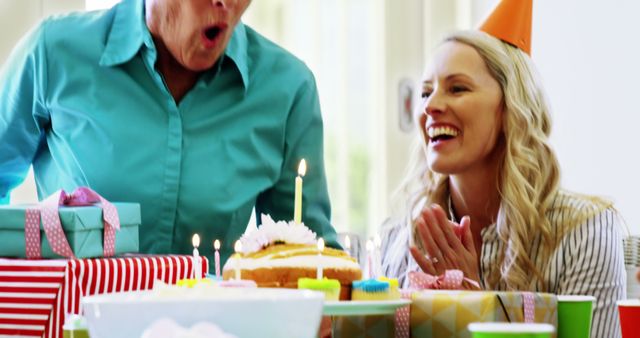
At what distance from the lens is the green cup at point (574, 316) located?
109 centimetres

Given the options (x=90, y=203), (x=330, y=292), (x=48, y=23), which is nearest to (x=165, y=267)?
(x=90, y=203)

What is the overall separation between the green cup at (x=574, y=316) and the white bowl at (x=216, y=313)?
1.37 ft

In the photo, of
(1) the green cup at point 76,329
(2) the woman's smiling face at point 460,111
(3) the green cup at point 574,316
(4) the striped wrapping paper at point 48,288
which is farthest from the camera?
(2) the woman's smiling face at point 460,111

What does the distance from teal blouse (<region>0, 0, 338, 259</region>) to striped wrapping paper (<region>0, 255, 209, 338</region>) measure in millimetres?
420

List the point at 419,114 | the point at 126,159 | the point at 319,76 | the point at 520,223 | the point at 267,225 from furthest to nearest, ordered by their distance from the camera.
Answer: the point at 319,76 < the point at 419,114 < the point at 520,223 < the point at 126,159 < the point at 267,225

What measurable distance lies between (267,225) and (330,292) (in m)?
0.23

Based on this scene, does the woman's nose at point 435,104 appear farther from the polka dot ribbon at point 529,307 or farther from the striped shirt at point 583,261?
the polka dot ribbon at point 529,307

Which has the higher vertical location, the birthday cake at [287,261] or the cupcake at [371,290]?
the birthday cake at [287,261]

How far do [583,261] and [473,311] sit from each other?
3.14 feet

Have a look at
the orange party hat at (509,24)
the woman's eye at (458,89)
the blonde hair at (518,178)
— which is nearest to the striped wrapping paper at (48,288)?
the blonde hair at (518,178)

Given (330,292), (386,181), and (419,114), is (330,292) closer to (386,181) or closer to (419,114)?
(419,114)

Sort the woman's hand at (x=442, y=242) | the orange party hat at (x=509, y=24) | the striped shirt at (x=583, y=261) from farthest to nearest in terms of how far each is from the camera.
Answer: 1. the orange party hat at (x=509, y=24)
2. the striped shirt at (x=583, y=261)
3. the woman's hand at (x=442, y=242)

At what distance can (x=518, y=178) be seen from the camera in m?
2.10

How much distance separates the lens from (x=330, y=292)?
3.76 feet
